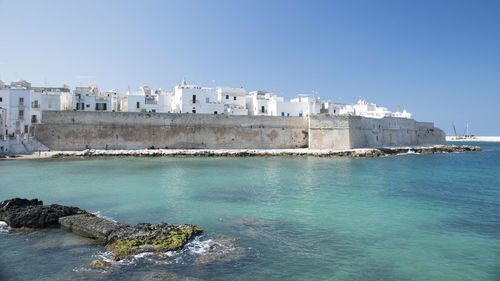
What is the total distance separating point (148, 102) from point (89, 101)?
495 centimetres

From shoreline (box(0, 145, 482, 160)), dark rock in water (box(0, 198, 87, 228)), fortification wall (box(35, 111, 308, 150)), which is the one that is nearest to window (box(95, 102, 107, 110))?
fortification wall (box(35, 111, 308, 150))

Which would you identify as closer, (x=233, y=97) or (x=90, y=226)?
(x=90, y=226)

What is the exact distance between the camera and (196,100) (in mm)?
31578

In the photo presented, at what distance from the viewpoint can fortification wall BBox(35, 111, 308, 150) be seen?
2583cm

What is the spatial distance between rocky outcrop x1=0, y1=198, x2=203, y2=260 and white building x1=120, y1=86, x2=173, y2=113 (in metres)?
24.2

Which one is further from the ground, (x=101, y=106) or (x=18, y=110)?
(x=101, y=106)

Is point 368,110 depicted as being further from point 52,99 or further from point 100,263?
point 100,263

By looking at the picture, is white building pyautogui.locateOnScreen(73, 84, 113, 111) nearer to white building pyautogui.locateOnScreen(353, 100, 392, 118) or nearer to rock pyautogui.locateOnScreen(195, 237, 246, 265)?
white building pyautogui.locateOnScreen(353, 100, 392, 118)

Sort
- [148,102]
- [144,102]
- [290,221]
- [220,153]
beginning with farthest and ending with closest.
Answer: [148,102] → [144,102] → [220,153] → [290,221]

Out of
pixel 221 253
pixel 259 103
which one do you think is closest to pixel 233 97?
pixel 259 103

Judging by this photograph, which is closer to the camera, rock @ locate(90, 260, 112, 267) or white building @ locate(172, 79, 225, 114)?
rock @ locate(90, 260, 112, 267)

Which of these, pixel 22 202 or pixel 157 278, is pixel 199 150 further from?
pixel 157 278

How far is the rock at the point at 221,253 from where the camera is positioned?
588cm

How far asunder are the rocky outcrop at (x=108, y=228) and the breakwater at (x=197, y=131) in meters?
18.7
